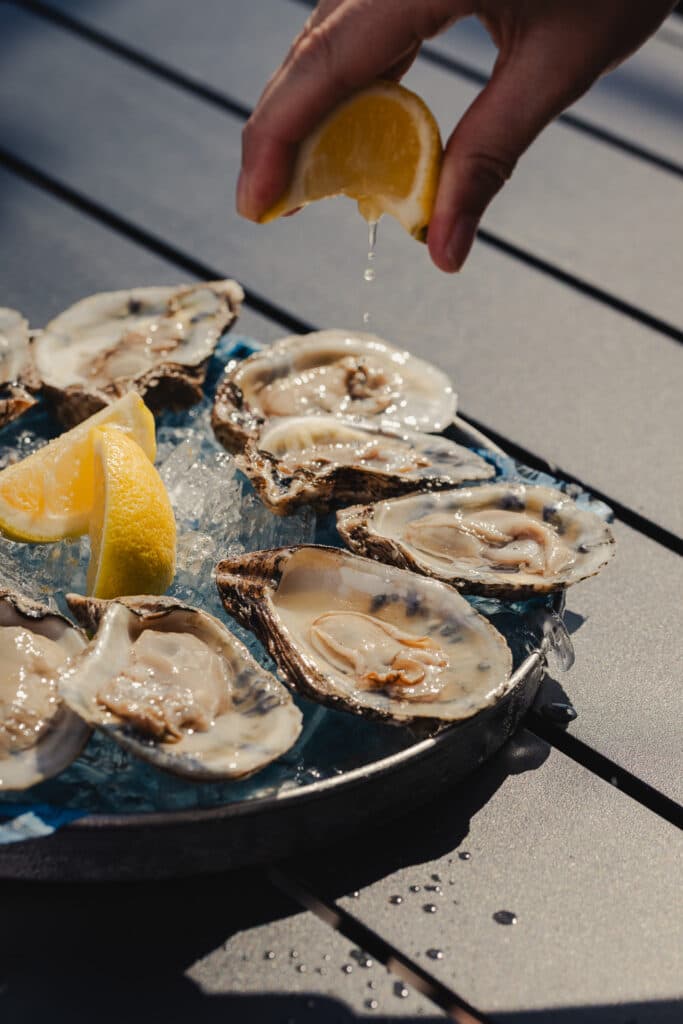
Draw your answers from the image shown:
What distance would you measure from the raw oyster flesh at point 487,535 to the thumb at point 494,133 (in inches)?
11.7

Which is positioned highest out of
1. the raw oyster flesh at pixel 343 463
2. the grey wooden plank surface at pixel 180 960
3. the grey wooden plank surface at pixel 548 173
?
the grey wooden plank surface at pixel 548 173

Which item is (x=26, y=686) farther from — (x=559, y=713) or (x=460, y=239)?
(x=460, y=239)

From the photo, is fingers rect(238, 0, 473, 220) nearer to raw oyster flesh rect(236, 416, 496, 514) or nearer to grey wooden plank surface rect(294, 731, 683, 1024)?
raw oyster flesh rect(236, 416, 496, 514)

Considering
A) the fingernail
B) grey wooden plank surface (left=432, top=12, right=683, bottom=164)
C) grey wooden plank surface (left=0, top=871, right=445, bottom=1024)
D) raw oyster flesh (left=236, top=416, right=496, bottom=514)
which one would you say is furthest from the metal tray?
grey wooden plank surface (left=432, top=12, right=683, bottom=164)

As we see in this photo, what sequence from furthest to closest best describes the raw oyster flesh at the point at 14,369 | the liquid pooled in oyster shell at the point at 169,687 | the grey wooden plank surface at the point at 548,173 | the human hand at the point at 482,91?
the grey wooden plank surface at the point at 548,173 → the raw oyster flesh at the point at 14,369 → the human hand at the point at 482,91 → the liquid pooled in oyster shell at the point at 169,687

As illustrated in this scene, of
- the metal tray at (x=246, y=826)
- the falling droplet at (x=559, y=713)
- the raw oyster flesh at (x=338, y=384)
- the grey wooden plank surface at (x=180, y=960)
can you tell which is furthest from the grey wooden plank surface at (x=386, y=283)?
the grey wooden plank surface at (x=180, y=960)

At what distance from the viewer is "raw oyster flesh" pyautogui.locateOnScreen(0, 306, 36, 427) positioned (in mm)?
1532

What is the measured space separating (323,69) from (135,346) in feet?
1.71

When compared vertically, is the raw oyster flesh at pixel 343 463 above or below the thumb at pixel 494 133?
below

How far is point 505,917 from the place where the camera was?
105 centimetres

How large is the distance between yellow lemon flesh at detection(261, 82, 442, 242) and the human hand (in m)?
0.03

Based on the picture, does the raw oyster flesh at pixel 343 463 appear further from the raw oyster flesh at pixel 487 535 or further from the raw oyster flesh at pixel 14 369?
the raw oyster flesh at pixel 14 369

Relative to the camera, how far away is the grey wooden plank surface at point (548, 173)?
224 cm

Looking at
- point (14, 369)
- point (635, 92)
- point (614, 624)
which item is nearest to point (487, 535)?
point (614, 624)
